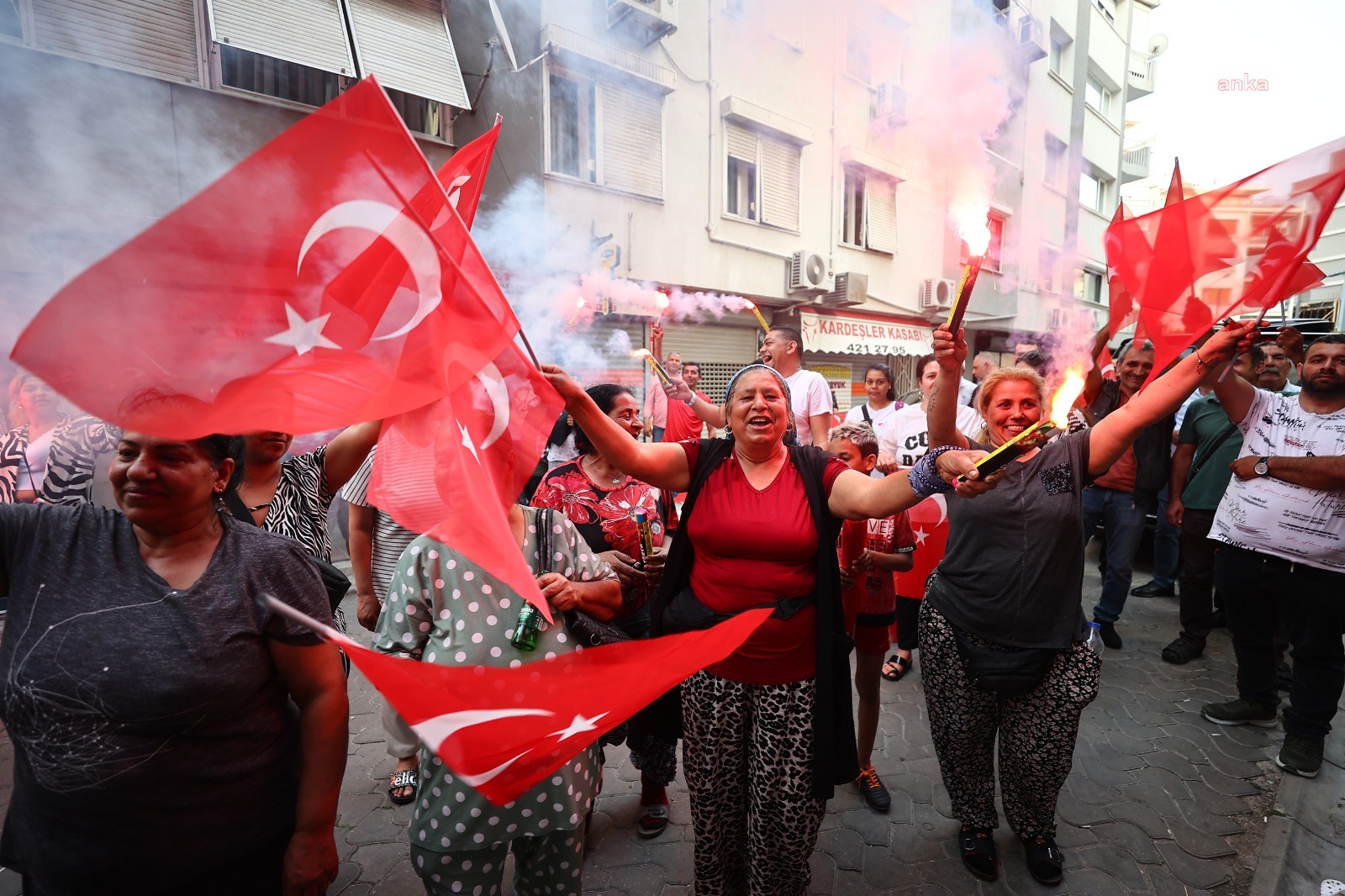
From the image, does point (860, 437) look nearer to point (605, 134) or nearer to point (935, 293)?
point (605, 134)

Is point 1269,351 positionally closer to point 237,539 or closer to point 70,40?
point 237,539

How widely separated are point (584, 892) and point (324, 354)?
232cm

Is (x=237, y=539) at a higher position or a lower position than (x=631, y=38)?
lower

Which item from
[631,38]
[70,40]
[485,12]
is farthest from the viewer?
[631,38]

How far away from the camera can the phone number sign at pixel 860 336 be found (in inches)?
514

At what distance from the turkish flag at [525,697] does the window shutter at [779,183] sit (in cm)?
1108

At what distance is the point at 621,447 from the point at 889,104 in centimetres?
1152

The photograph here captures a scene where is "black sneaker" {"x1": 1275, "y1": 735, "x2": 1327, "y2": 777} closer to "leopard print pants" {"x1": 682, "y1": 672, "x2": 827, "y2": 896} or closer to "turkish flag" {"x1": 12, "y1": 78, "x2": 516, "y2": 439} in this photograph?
"leopard print pants" {"x1": 682, "y1": 672, "x2": 827, "y2": 896}

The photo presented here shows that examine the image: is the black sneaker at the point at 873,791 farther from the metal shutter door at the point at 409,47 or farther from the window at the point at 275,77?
the window at the point at 275,77

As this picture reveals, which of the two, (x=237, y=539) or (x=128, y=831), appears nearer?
(x=128, y=831)

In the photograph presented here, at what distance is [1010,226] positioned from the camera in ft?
45.0

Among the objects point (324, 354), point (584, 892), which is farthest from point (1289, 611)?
point (324, 354)

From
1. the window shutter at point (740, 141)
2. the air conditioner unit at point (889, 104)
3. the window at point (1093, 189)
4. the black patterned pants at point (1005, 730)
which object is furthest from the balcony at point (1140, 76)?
the black patterned pants at point (1005, 730)

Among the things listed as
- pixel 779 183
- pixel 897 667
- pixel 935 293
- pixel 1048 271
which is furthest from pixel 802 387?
pixel 1048 271
